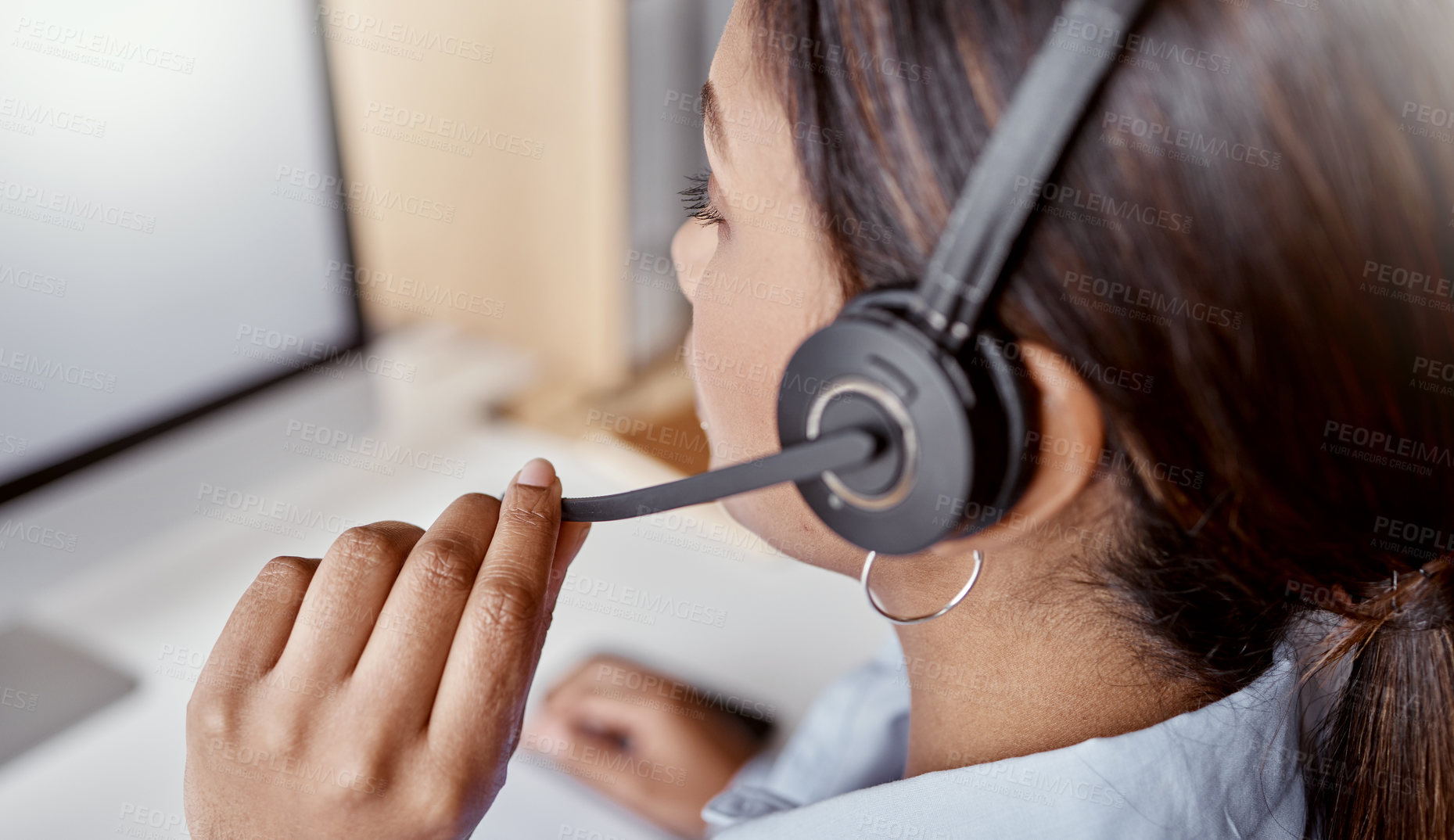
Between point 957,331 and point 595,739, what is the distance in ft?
2.05

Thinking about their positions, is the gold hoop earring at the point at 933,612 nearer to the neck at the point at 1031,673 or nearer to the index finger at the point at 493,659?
the neck at the point at 1031,673

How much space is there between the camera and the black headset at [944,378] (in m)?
0.34

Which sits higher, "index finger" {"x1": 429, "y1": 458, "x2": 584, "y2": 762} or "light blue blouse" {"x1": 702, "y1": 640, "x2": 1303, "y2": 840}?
"index finger" {"x1": 429, "y1": 458, "x2": 584, "y2": 762}

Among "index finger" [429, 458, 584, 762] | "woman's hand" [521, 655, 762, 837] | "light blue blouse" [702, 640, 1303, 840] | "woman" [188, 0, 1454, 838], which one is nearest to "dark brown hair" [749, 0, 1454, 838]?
"woman" [188, 0, 1454, 838]

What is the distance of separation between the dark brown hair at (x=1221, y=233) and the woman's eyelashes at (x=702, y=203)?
88 mm

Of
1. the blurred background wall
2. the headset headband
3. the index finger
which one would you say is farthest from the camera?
the blurred background wall

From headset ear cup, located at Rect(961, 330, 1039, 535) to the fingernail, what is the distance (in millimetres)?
230

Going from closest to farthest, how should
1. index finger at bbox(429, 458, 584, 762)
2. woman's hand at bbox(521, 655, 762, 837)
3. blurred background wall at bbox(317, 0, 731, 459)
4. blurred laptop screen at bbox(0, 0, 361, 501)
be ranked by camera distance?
index finger at bbox(429, 458, 584, 762) < blurred laptop screen at bbox(0, 0, 361, 501) < woman's hand at bbox(521, 655, 762, 837) < blurred background wall at bbox(317, 0, 731, 459)

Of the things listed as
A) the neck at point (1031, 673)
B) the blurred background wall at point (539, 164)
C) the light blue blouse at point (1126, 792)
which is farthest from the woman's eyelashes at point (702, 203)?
the blurred background wall at point (539, 164)

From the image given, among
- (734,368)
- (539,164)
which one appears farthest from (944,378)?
(539,164)

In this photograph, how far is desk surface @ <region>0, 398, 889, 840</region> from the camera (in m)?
0.76

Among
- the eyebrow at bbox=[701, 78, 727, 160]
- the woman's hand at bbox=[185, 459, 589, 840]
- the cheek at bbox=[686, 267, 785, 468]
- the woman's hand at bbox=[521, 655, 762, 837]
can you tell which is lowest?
the woman's hand at bbox=[521, 655, 762, 837]

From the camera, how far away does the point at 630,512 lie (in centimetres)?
49

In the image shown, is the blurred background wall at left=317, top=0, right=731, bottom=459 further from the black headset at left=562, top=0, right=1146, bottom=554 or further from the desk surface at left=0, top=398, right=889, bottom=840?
the black headset at left=562, top=0, right=1146, bottom=554
